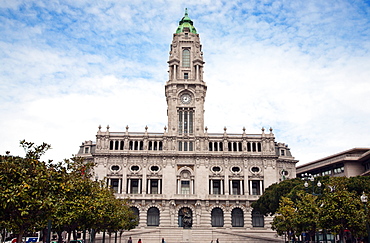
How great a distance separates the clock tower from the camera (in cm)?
9438

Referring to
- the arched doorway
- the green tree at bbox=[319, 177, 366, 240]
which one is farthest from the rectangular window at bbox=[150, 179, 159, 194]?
the green tree at bbox=[319, 177, 366, 240]

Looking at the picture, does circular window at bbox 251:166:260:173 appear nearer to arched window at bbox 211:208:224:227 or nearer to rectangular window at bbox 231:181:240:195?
rectangular window at bbox 231:181:240:195

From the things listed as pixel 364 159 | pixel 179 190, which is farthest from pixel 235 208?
pixel 364 159

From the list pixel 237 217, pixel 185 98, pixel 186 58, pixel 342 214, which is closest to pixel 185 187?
pixel 237 217

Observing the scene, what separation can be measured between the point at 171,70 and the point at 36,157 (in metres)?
73.4

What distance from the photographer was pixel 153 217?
288 feet

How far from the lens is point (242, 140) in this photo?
9306 centimetres

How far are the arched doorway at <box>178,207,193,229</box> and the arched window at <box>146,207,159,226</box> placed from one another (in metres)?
5.23

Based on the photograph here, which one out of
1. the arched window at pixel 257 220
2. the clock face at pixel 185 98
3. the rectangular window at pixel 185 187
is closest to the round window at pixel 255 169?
the arched window at pixel 257 220

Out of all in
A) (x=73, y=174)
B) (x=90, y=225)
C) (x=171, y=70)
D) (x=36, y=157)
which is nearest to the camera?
(x=36, y=157)

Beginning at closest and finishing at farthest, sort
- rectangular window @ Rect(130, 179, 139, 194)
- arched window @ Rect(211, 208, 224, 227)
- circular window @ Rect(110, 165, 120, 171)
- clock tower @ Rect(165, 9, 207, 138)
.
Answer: arched window @ Rect(211, 208, 224, 227)
circular window @ Rect(110, 165, 120, 171)
rectangular window @ Rect(130, 179, 139, 194)
clock tower @ Rect(165, 9, 207, 138)

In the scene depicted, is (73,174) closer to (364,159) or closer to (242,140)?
(242,140)

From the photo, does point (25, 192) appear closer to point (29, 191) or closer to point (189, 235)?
point (29, 191)

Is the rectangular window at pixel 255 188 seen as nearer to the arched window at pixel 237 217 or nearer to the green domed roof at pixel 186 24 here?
the arched window at pixel 237 217
